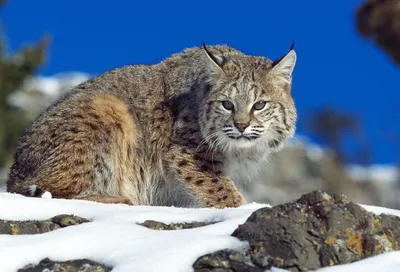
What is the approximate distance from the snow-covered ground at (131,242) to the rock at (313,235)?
107mm

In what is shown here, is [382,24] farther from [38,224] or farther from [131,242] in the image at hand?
[131,242]

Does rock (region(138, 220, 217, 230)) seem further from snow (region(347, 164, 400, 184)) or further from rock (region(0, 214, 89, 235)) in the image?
snow (region(347, 164, 400, 184))

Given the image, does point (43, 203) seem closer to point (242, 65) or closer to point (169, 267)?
point (169, 267)

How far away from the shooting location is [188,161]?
8312 millimetres

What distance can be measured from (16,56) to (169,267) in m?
26.5

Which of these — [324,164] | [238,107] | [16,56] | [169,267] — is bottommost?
[169,267]

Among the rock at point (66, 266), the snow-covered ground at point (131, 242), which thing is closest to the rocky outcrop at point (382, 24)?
the snow-covered ground at point (131, 242)

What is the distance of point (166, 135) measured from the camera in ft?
27.8

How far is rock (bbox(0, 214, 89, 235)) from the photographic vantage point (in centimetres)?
596

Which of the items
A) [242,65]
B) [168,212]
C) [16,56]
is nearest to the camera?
[168,212]

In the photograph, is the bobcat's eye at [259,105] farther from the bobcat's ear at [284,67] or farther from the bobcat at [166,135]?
the bobcat's ear at [284,67]

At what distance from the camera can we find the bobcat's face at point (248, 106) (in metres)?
8.16

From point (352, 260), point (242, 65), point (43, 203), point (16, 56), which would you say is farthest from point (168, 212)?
point (16, 56)

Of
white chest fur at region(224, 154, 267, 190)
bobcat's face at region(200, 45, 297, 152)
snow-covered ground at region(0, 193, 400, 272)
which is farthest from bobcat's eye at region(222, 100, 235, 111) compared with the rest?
snow-covered ground at region(0, 193, 400, 272)
